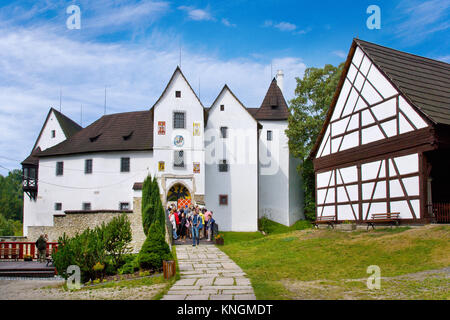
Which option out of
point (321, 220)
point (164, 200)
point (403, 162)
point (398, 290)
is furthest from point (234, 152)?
point (398, 290)

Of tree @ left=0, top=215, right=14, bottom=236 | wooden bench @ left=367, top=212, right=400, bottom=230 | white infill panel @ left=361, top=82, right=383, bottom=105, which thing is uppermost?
white infill panel @ left=361, top=82, right=383, bottom=105

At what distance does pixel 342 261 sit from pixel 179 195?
19.5m

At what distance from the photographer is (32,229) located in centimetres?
3350

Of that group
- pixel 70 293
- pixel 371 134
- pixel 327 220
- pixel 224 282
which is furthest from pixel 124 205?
pixel 224 282

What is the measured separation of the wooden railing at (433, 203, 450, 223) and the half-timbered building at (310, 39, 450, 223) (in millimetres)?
41

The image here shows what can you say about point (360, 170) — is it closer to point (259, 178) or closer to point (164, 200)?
point (164, 200)

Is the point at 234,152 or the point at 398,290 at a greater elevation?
the point at 234,152

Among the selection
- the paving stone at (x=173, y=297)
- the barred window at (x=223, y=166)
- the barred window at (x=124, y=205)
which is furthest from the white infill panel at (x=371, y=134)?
the barred window at (x=124, y=205)

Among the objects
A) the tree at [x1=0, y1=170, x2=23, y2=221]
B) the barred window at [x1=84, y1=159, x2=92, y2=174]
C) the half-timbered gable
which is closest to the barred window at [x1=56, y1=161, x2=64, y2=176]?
the barred window at [x1=84, y1=159, x2=92, y2=174]

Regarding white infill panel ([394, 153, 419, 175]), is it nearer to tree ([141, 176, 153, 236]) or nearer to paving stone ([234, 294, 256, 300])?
paving stone ([234, 294, 256, 300])

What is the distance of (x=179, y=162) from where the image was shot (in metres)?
32.5

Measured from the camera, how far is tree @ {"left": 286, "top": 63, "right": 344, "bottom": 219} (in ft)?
119

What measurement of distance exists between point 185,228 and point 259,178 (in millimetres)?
16570

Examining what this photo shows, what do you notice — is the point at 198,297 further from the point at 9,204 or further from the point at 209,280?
the point at 9,204
